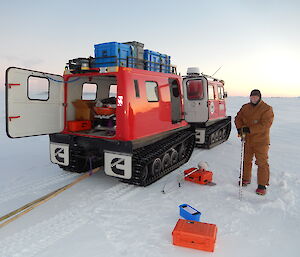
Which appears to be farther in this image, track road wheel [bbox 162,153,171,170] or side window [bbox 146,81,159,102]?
track road wheel [bbox 162,153,171,170]

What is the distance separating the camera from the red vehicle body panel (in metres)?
4.94

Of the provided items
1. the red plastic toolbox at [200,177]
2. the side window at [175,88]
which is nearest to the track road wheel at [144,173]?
the red plastic toolbox at [200,177]

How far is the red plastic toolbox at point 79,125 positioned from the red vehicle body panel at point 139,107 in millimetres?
158

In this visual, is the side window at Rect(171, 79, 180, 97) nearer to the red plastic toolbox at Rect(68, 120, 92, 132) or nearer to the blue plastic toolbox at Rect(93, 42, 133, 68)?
the blue plastic toolbox at Rect(93, 42, 133, 68)

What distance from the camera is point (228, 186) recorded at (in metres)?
5.69

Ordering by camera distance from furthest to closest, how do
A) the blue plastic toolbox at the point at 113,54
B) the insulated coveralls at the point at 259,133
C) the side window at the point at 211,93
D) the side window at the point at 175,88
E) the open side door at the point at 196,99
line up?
the side window at the point at 211,93 < the open side door at the point at 196,99 < the side window at the point at 175,88 < the blue plastic toolbox at the point at 113,54 < the insulated coveralls at the point at 259,133

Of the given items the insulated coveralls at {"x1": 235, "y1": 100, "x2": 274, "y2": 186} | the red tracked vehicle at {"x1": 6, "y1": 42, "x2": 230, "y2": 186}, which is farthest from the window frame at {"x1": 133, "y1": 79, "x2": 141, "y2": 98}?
the insulated coveralls at {"x1": 235, "y1": 100, "x2": 274, "y2": 186}

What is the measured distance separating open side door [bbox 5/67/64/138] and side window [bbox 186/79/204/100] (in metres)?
5.32

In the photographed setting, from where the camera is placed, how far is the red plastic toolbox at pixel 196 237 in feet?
10.8

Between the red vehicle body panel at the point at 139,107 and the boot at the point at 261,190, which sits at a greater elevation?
the red vehicle body panel at the point at 139,107

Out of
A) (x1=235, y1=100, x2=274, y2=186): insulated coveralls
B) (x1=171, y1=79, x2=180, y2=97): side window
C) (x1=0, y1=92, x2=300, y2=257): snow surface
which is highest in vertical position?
(x1=171, y1=79, x2=180, y2=97): side window

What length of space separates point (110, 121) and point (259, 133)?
12.3ft

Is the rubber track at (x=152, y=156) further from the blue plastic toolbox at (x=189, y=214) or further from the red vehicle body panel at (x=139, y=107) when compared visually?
the blue plastic toolbox at (x=189, y=214)

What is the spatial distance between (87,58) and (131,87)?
1400 mm
